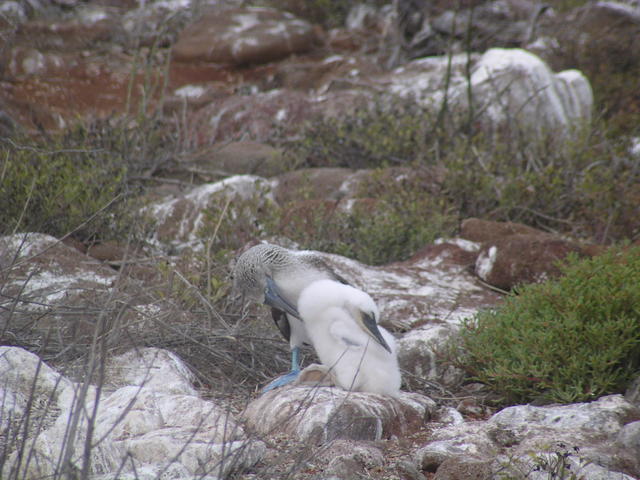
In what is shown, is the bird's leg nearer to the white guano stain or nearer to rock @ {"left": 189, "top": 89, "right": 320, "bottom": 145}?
the white guano stain

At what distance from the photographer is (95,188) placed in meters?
6.09

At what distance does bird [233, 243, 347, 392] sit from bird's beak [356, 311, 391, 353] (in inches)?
12.9

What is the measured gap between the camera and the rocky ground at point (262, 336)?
102 inches

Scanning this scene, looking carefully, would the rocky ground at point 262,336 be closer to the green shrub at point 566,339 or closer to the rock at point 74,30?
the green shrub at point 566,339

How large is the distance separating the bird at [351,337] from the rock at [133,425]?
59 centimetres

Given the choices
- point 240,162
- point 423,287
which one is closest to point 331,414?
point 423,287

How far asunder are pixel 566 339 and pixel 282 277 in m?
1.39

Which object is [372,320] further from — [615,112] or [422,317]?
[615,112]

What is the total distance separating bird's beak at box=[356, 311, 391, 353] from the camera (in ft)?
10.9

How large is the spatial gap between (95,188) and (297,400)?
354 cm

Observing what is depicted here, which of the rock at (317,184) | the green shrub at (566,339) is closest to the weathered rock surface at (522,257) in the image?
the green shrub at (566,339)

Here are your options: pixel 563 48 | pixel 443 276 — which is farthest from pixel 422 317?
pixel 563 48

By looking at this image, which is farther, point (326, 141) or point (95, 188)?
point (326, 141)

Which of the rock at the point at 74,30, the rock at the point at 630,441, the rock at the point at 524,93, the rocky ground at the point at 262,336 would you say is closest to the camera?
the rocky ground at the point at 262,336
